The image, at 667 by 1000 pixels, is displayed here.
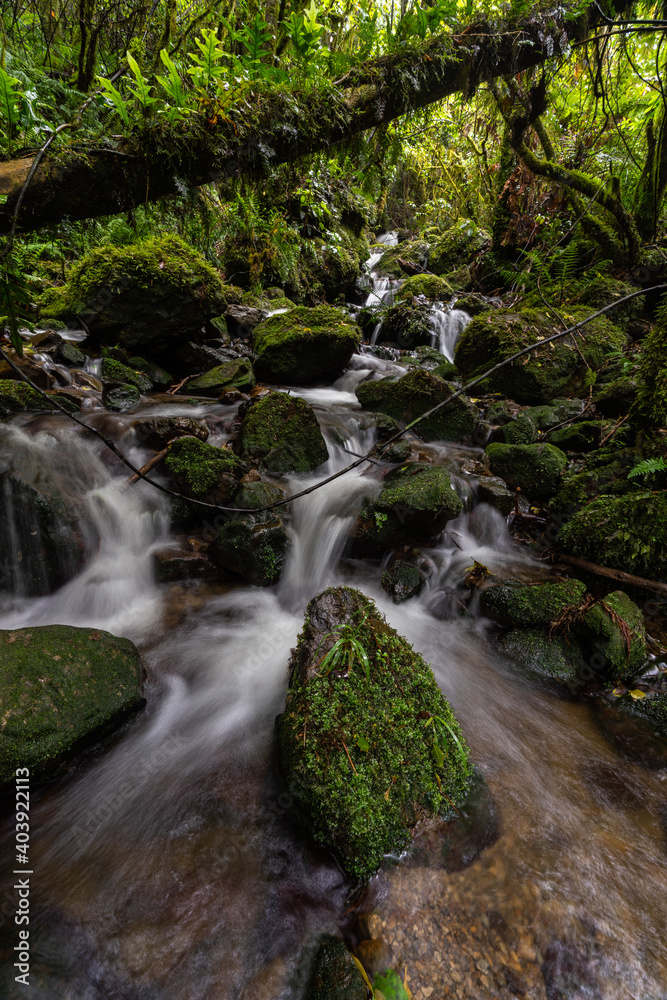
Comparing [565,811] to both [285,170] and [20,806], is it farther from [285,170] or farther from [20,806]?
[285,170]

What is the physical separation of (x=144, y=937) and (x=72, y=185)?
4620 millimetres

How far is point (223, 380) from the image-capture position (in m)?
6.85

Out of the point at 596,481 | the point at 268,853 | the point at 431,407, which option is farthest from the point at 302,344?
the point at 268,853

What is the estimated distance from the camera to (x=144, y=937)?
1708 millimetres

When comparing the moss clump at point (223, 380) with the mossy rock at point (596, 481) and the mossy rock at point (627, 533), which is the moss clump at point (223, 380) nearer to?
the mossy rock at point (596, 481)

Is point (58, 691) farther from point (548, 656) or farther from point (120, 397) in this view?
point (120, 397)

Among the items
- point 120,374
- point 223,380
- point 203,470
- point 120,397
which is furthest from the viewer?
point 223,380

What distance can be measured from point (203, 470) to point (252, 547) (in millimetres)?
936

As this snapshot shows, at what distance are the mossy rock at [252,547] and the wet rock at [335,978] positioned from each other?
2.70m

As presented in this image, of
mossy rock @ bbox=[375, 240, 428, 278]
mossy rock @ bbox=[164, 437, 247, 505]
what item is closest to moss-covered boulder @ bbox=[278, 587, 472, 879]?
mossy rock @ bbox=[164, 437, 247, 505]

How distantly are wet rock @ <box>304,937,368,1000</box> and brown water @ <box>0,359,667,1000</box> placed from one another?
0.08 metres

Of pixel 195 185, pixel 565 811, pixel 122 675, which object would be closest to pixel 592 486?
pixel 565 811

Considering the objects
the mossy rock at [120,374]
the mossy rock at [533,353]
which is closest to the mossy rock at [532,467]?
the mossy rock at [533,353]

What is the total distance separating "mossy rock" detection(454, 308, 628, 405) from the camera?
7203mm
